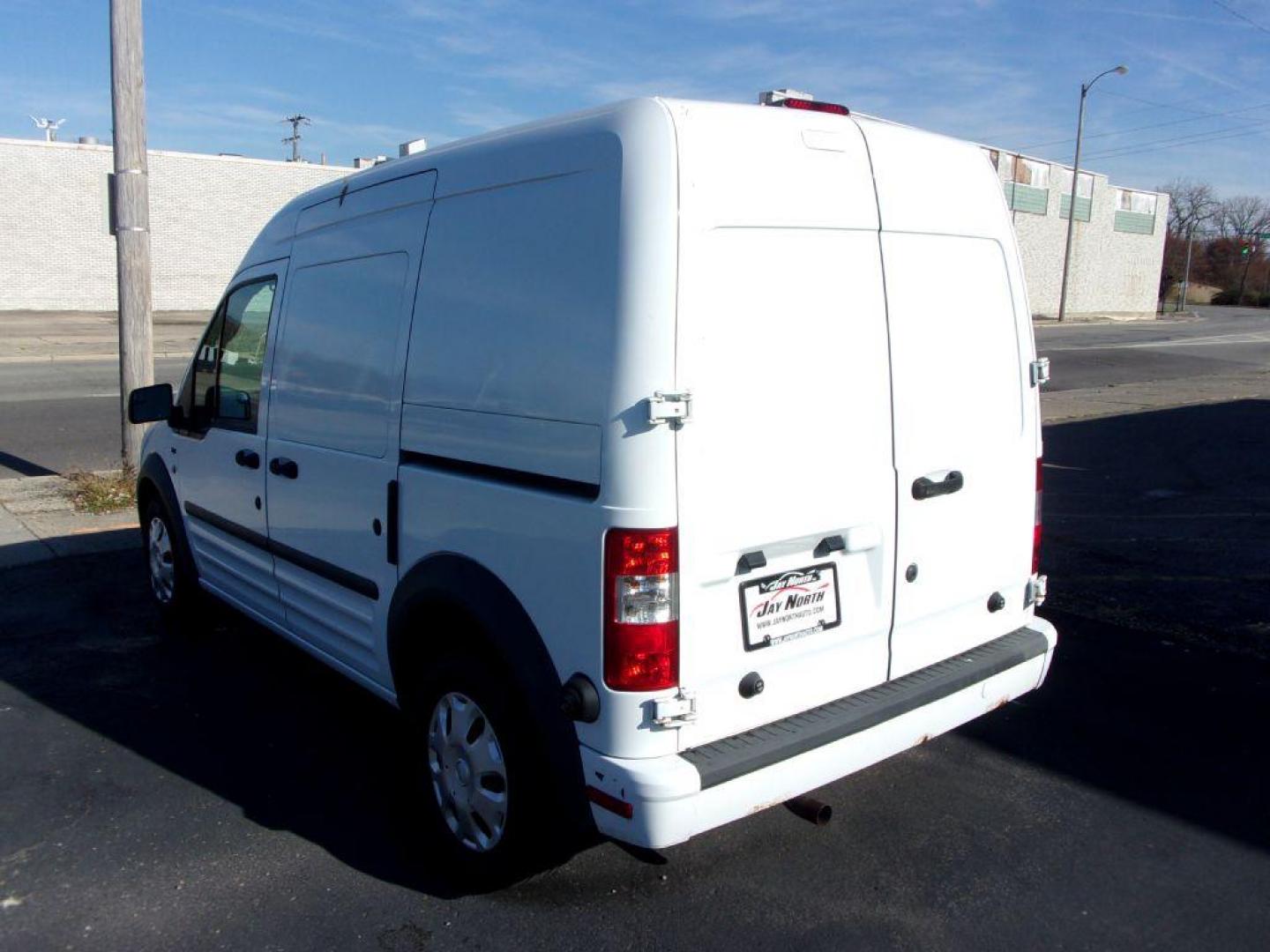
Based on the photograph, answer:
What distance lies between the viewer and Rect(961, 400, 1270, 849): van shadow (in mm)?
4191

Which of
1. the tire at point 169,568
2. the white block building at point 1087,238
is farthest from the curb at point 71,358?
the white block building at point 1087,238

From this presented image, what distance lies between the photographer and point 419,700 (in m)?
3.53

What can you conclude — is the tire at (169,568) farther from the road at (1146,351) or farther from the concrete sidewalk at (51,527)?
the road at (1146,351)

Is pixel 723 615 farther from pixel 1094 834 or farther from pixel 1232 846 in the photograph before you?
pixel 1232 846

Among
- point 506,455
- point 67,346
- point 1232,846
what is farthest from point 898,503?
point 67,346

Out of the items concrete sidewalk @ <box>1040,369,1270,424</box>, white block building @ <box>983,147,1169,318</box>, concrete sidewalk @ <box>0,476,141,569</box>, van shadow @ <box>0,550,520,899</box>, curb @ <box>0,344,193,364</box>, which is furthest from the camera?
white block building @ <box>983,147,1169,318</box>

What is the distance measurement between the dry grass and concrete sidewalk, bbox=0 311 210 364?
37.6 feet

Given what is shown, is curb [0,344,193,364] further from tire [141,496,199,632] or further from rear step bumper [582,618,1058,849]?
rear step bumper [582,618,1058,849]

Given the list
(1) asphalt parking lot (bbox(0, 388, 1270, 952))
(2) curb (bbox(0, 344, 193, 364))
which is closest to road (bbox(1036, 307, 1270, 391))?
(1) asphalt parking lot (bbox(0, 388, 1270, 952))

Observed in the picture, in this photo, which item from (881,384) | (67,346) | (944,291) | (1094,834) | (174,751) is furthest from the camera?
(67,346)

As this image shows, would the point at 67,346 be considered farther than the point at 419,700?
Yes

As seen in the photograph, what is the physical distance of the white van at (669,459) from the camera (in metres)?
2.81

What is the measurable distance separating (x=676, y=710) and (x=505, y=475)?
2.70ft

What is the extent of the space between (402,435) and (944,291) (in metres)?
1.83
